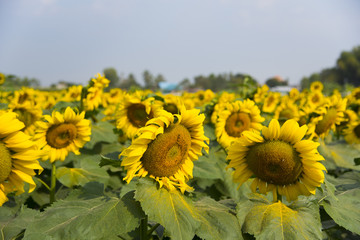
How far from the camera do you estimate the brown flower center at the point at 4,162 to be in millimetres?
1601

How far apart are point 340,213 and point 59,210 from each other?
1.73 meters

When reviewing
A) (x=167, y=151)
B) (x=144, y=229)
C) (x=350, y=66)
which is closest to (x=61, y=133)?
(x=144, y=229)

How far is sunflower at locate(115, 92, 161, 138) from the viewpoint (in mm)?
3238

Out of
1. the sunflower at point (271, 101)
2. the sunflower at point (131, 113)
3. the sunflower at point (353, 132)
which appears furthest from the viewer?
the sunflower at point (271, 101)

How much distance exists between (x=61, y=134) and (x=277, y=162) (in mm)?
2009

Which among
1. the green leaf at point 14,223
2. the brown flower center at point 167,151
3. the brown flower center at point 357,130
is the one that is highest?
the brown flower center at point 167,151

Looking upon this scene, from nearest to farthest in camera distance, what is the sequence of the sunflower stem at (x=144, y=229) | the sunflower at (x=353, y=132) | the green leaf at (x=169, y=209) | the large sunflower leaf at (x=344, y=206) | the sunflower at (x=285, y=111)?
the green leaf at (x=169, y=209) < the large sunflower leaf at (x=344, y=206) < the sunflower stem at (x=144, y=229) < the sunflower at (x=353, y=132) < the sunflower at (x=285, y=111)

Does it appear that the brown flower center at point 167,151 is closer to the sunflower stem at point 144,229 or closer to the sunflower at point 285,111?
the sunflower stem at point 144,229

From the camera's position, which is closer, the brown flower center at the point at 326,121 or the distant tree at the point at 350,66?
the brown flower center at the point at 326,121

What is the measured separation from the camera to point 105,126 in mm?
4352

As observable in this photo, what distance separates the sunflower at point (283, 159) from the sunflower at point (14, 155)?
48.4 inches

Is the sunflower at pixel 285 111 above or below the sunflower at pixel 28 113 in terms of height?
below

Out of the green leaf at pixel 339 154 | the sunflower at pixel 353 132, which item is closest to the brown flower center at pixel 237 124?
the green leaf at pixel 339 154

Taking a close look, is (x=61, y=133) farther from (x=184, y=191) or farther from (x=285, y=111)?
(x=285, y=111)
